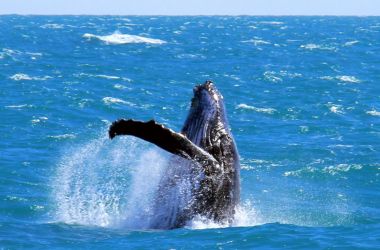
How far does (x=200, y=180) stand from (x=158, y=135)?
134cm

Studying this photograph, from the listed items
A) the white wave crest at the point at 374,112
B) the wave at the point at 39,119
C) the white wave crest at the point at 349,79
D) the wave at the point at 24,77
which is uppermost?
the white wave crest at the point at 349,79

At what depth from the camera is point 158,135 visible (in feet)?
50.3

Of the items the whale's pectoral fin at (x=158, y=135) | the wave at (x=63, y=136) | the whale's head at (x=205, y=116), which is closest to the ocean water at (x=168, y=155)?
the wave at (x=63, y=136)

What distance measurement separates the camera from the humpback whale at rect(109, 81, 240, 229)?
52.7 ft

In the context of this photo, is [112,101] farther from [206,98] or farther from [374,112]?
[206,98]

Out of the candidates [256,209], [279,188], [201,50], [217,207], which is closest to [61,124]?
[279,188]

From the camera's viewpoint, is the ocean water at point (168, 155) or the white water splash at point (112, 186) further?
the white water splash at point (112, 186)

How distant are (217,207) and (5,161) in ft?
38.7

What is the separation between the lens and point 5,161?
2644cm

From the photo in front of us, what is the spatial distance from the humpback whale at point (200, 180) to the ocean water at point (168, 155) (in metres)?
0.30

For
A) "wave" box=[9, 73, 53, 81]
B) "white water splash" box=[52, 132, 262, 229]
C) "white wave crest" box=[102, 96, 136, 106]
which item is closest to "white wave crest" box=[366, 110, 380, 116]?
"white wave crest" box=[102, 96, 136, 106]

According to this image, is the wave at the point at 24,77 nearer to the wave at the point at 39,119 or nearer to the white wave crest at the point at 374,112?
the wave at the point at 39,119

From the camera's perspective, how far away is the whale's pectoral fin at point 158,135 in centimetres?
1514

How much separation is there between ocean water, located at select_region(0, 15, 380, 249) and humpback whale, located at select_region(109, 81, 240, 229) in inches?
11.7
